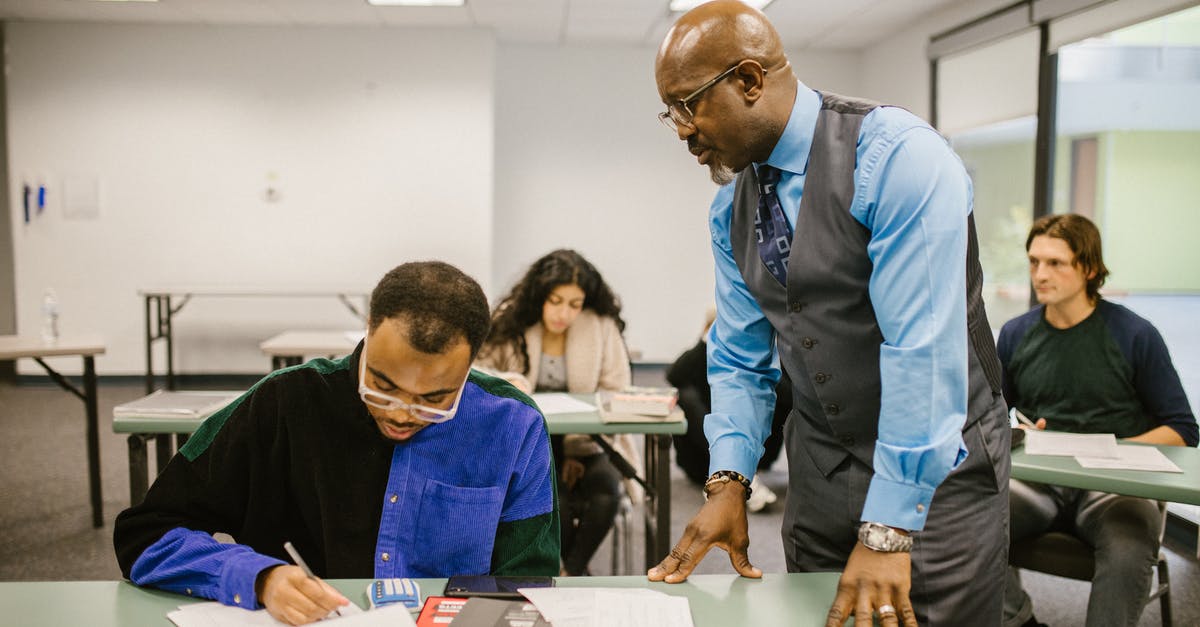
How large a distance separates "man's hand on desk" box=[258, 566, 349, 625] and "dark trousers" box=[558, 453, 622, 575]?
5.55 ft

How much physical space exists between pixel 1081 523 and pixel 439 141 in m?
5.41

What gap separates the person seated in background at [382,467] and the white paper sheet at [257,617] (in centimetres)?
9

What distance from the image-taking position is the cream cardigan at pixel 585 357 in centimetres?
315

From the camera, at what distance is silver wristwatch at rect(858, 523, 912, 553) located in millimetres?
996

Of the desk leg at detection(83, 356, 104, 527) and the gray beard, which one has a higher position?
the gray beard

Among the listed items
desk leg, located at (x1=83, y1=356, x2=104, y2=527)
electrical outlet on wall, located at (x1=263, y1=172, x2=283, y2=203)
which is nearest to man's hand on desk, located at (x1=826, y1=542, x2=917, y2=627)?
desk leg, located at (x1=83, y1=356, x2=104, y2=527)

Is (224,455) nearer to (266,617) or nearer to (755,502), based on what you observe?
(266,617)

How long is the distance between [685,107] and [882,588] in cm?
64

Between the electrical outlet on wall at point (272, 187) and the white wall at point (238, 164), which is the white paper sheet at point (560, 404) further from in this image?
the electrical outlet on wall at point (272, 187)

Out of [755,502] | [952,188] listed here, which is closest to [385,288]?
[952,188]

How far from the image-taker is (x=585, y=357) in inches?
127

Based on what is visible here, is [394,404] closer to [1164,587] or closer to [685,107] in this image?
[685,107]

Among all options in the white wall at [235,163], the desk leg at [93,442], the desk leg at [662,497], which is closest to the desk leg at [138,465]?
the desk leg at [93,442]

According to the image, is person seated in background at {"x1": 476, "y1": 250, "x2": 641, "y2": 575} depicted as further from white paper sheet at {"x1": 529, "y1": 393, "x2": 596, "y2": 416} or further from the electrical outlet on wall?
the electrical outlet on wall
